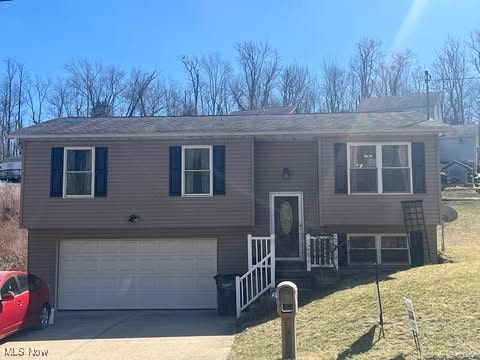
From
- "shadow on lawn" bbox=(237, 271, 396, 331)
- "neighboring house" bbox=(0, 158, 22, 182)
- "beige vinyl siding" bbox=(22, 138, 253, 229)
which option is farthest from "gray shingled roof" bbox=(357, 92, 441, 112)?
"shadow on lawn" bbox=(237, 271, 396, 331)

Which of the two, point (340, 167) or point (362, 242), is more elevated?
point (340, 167)

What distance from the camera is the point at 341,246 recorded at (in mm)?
14000

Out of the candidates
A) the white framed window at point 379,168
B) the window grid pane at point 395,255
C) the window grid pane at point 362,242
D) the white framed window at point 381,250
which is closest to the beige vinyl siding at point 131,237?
the window grid pane at point 362,242

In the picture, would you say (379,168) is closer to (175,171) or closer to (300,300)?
(300,300)

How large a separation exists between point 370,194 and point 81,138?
28.4 feet

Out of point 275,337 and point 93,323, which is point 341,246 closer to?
point 275,337

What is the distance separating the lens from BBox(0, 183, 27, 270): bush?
20.0 meters

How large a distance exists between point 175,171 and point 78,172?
2.90 meters

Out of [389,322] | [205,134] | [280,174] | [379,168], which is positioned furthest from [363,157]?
[389,322]

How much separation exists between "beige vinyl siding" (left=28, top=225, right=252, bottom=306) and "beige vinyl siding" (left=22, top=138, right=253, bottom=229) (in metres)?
0.46

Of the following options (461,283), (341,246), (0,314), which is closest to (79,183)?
(0,314)

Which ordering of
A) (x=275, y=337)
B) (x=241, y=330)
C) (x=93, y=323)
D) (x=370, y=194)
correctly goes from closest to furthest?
(x=275, y=337) → (x=241, y=330) → (x=93, y=323) → (x=370, y=194)

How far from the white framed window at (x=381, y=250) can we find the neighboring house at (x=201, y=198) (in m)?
0.03

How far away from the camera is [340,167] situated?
46.2 ft
